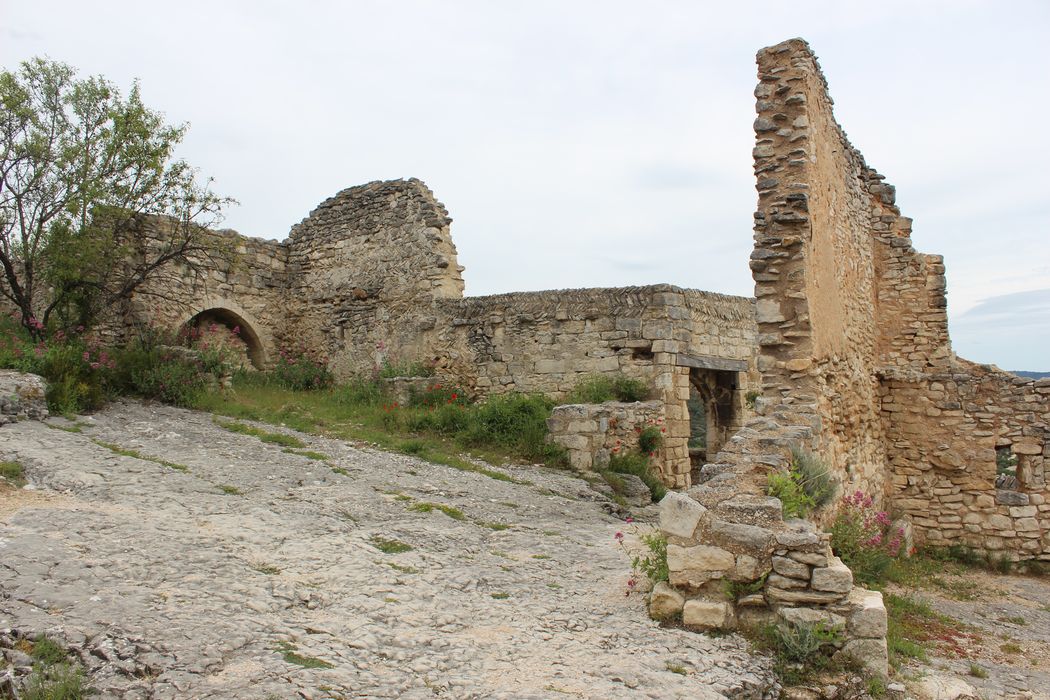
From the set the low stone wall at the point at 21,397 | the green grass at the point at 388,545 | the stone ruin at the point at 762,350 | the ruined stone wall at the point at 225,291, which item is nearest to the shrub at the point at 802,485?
the stone ruin at the point at 762,350

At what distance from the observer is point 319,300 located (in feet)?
52.1

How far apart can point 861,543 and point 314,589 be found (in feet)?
15.4

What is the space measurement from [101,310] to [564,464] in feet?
25.5

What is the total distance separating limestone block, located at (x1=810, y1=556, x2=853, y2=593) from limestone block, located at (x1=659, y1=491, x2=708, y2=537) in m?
0.74

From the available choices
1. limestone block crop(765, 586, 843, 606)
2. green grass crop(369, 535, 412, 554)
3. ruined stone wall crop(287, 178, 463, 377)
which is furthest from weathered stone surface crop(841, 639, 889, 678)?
ruined stone wall crop(287, 178, 463, 377)

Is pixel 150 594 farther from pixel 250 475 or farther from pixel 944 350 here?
pixel 944 350

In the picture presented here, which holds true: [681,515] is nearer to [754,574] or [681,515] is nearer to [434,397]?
[754,574]

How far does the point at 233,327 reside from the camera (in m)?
15.5

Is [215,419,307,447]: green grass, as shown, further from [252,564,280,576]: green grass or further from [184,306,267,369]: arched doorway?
[184,306,267,369]: arched doorway

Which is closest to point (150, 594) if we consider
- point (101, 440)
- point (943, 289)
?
point (101, 440)

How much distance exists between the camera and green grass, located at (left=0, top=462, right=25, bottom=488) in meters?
6.17

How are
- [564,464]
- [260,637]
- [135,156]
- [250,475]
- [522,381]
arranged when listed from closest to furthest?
[260,637], [250,475], [564,464], [135,156], [522,381]

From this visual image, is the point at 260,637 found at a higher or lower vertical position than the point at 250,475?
lower

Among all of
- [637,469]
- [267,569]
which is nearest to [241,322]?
[637,469]
